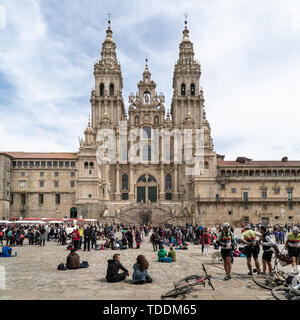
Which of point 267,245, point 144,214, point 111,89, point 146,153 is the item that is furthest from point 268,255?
point 111,89

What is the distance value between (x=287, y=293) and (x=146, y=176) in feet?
194

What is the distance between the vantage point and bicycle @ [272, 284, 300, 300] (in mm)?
6886

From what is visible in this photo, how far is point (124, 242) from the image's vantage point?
23.9 m

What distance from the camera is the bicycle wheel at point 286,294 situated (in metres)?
6.88

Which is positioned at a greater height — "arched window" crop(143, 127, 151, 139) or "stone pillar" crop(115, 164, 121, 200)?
"arched window" crop(143, 127, 151, 139)

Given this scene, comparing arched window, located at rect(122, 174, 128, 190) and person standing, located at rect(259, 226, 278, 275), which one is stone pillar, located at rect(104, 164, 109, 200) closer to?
arched window, located at rect(122, 174, 128, 190)

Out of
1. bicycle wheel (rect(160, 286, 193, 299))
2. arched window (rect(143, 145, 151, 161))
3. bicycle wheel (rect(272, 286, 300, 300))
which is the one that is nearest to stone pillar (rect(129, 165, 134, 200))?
arched window (rect(143, 145, 151, 161))

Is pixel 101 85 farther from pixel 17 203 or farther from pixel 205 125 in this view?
pixel 17 203

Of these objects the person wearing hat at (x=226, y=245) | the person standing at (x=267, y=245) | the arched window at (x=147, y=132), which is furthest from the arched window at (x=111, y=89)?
the person standing at (x=267, y=245)

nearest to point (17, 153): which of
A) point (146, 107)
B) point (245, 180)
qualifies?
point (146, 107)

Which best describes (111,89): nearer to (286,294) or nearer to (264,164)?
(264,164)

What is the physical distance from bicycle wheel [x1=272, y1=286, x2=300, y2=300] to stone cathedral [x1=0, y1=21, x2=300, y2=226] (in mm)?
45238

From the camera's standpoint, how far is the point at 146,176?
2603 inches

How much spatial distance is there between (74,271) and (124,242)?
10.8 metres
